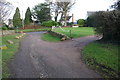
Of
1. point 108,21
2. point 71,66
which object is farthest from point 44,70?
point 108,21

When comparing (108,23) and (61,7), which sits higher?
(61,7)

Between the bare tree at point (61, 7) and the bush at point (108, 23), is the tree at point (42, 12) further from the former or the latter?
the bush at point (108, 23)

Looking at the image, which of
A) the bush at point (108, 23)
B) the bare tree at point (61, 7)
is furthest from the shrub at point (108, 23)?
the bare tree at point (61, 7)

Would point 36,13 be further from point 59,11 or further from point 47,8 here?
point 59,11

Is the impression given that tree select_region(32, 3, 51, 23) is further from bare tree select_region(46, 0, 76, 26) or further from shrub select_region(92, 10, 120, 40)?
shrub select_region(92, 10, 120, 40)

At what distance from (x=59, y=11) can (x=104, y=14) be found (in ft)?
117

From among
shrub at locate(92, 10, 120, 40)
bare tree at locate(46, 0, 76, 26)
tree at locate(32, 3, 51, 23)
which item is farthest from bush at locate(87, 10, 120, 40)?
tree at locate(32, 3, 51, 23)

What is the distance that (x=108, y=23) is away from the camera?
7609 millimetres

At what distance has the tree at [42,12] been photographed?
41.8 meters

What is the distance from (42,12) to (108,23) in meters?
36.4

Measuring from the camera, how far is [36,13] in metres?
42.9

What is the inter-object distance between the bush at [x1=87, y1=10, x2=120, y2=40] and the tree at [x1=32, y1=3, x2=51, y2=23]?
3445 centimetres

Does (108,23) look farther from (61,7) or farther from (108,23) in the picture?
(61,7)

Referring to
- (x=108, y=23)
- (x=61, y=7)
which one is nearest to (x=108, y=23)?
(x=108, y=23)
